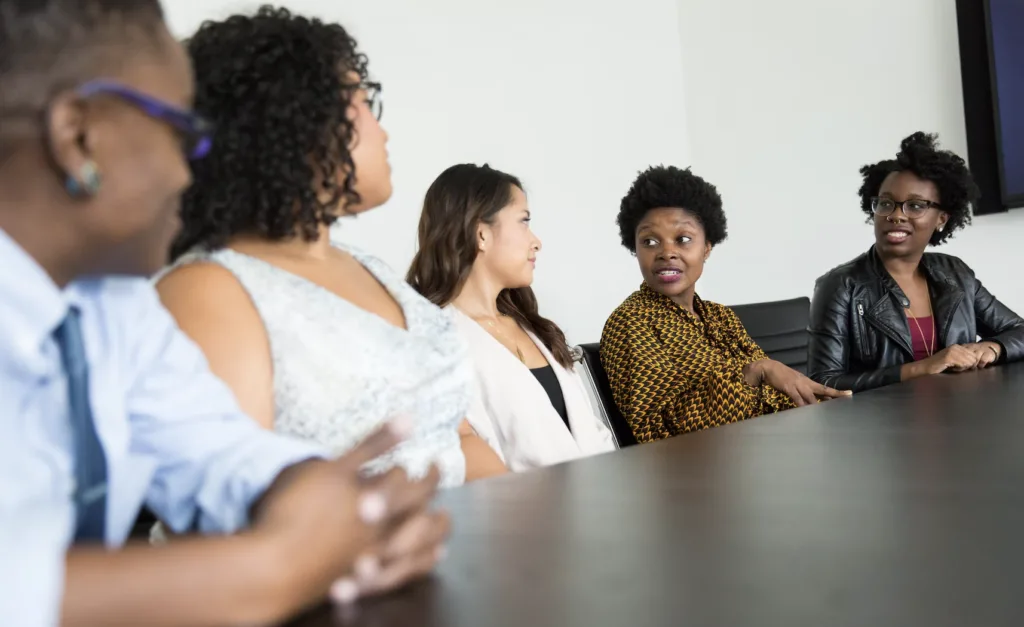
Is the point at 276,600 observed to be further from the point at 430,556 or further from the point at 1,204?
the point at 1,204

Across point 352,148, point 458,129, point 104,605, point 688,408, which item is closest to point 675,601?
point 104,605

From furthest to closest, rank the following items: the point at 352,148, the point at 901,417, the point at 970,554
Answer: the point at 901,417 → the point at 352,148 → the point at 970,554

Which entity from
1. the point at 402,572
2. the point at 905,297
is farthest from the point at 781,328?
the point at 402,572

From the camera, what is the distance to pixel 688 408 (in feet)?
7.41

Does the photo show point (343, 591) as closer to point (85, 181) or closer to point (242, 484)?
point (242, 484)

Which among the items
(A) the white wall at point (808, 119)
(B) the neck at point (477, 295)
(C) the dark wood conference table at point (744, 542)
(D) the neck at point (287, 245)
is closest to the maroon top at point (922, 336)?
(B) the neck at point (477, 295)

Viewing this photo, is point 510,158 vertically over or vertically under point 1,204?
over

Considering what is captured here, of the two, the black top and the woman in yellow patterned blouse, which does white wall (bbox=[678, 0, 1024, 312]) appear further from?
the black top

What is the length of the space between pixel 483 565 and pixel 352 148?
66 centimetres

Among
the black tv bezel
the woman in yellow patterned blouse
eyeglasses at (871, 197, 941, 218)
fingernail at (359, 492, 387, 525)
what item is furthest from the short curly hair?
fingernail at (359, 492, 387, 525)

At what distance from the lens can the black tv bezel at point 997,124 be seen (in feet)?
12.0

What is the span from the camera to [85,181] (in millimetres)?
520

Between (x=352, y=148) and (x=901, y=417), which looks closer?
(x=352, y=148)

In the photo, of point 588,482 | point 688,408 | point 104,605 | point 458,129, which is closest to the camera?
point 104,605
